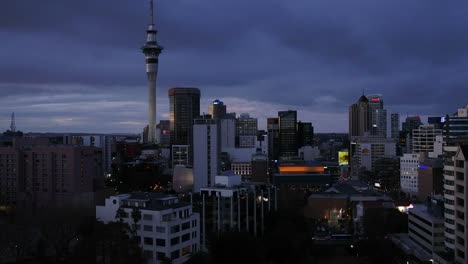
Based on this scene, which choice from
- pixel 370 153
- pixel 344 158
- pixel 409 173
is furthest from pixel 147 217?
pixel 344 158

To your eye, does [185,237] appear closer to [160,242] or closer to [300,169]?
[160,242]

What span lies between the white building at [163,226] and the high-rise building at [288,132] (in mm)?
56003

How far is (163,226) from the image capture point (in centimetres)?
1466

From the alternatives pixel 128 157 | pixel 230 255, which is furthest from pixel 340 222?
pixel 128 157

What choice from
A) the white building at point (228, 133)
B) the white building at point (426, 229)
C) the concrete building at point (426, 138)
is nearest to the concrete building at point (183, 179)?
the white building at point (426, 229)

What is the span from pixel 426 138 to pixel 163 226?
35.2 meters

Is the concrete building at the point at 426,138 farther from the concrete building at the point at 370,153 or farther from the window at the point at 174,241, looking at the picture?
the window at the point at 174,241

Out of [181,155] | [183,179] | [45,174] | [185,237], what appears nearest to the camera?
[185,237]

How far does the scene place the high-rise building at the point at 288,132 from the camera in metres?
72.0

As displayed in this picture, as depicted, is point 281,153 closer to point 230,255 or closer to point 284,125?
point 284,125

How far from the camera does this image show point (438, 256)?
1466cm

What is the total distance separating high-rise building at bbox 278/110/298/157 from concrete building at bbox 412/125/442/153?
27177mm

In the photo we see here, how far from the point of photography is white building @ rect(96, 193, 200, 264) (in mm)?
14672

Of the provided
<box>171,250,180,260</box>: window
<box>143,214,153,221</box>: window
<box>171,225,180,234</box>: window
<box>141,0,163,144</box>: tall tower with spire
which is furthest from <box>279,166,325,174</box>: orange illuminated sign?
<box>141,0,163,144</box>: tall tower with spire
